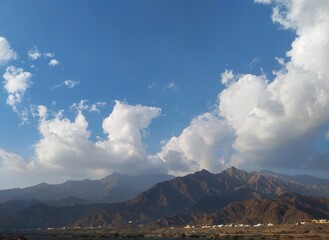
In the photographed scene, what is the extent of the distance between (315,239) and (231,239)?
72.7ft

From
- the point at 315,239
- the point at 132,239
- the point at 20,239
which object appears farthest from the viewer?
the point at 132,239

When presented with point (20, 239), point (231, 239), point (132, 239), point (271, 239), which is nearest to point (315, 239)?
point (271, 239)

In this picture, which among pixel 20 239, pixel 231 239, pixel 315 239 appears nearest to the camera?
pixel 315 239

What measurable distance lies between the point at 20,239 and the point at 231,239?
52.1m

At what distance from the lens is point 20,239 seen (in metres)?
96.3

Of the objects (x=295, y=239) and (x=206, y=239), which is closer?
(x=295, y=239)

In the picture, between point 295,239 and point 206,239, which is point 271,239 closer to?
point 295,239

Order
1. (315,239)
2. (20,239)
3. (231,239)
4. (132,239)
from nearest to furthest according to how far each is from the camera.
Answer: (315,239)
(20,239)
(231,239)
(132,239)

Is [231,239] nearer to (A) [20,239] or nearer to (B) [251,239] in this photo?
(B) [251,239]

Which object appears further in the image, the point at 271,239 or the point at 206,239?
the point at 206,239

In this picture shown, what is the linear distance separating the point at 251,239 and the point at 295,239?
1100 cm

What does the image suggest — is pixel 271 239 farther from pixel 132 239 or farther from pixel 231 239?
pixel 132 239

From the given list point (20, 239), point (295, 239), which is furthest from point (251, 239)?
point (20, 239)

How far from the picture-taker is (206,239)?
4296 inches
